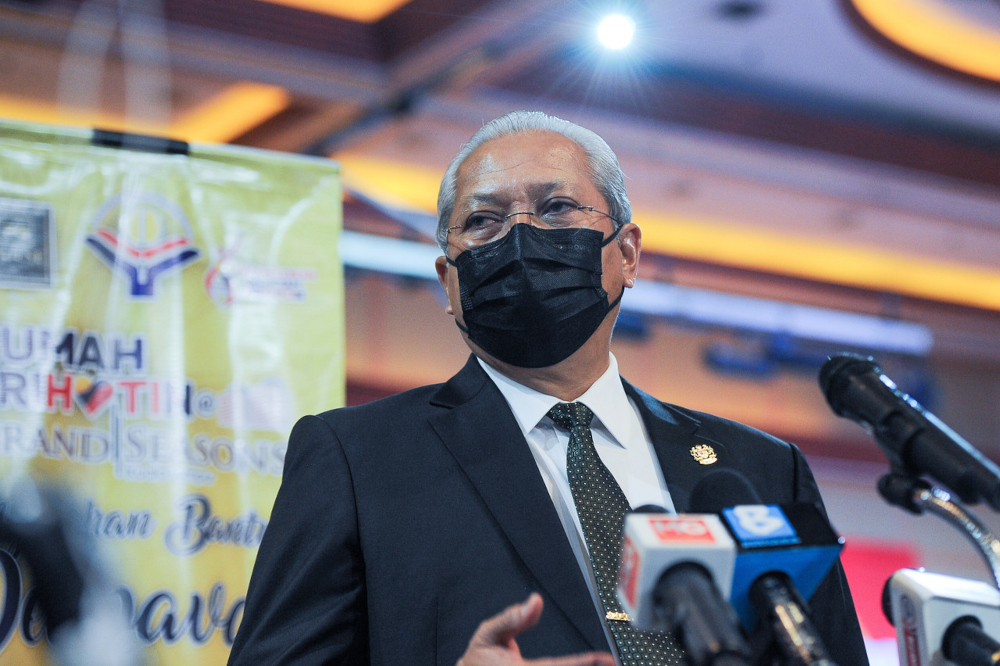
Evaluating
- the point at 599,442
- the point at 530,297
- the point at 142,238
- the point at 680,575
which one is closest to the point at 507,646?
the point at 680,575

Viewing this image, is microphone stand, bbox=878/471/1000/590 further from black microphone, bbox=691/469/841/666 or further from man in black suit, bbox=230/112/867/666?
man in black suit, bbox=230/112/867/666

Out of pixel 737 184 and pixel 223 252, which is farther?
pixel 737 184

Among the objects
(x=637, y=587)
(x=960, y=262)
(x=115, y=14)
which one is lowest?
(x=637, y=587)

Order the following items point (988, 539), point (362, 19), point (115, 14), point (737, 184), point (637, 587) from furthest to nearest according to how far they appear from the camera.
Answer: point (737, 184) → point (362, 19) → point (115, 14) → point (988, 539) → point (637, 587)

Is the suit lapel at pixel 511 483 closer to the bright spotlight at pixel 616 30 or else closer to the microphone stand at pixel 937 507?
the microphone stand at pixel 937 507

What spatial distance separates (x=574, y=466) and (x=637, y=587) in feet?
2.47

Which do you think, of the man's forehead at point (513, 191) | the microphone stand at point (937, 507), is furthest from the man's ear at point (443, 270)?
the microphone stand at point (937, 507)

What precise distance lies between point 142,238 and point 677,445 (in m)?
1.42

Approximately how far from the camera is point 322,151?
5988 millimetres

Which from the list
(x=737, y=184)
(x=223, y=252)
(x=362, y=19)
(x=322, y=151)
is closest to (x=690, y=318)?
(x=737, y=184)

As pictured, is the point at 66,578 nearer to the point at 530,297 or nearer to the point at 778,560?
the point at 530,297

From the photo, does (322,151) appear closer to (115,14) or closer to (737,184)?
(115,14)

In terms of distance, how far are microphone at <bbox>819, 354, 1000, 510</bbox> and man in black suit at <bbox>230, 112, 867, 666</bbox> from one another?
43cm

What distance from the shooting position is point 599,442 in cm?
183
